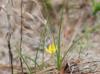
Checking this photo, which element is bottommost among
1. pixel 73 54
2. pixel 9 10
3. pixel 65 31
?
pixel 65 31

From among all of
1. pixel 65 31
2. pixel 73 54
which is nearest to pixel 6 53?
pixel 73 54

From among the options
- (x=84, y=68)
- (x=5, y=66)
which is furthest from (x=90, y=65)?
(x=5, y=66)

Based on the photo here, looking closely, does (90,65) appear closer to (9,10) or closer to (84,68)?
(84,68)

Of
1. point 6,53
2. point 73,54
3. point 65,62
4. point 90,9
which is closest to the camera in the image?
point 65,62

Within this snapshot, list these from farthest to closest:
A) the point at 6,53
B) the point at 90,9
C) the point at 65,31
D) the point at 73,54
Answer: the point at 90,9
the point at 65,31
the point at 6,53
the point at 73,54

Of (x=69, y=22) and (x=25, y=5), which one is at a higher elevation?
(x=25, y=5)

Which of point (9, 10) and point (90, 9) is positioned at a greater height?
point (9, 10)

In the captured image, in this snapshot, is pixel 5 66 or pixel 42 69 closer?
pixel 42 69

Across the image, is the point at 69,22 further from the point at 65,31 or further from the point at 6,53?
the point at 6,53

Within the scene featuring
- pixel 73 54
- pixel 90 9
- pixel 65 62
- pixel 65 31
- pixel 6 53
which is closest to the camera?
pixel 65 62
